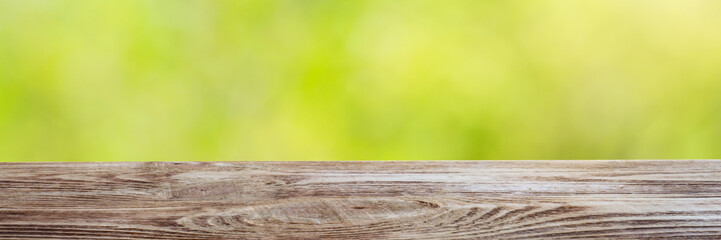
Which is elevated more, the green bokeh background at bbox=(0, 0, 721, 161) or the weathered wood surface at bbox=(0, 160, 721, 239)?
the green bokeh background at bbox=(0, 0, 721, 161)

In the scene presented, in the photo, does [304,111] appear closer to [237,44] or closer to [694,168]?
[237,44]

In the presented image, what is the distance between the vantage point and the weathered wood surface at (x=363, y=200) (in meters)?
0.53

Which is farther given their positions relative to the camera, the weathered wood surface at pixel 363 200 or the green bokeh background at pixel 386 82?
the green bokeh background at pixel 386 82

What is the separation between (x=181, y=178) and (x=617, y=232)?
17.3 inches

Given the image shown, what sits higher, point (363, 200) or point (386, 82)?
point (386, 82)

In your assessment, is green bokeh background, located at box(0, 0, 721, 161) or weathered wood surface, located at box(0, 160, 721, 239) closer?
weathered wood surface, located at box(0, 160, 721, 239)

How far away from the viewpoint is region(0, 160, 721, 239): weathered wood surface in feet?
1.73

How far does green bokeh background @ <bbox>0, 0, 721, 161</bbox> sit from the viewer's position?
69.5 inches

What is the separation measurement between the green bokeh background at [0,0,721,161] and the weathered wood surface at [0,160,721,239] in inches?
39.3

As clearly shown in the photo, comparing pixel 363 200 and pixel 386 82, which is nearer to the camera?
pixel 363 200

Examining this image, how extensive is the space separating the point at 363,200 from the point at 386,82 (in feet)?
3.93

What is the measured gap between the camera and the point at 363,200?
0.61m

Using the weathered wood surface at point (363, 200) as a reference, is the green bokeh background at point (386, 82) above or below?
above

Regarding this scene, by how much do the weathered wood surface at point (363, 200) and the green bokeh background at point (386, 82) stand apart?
3.28 feet
